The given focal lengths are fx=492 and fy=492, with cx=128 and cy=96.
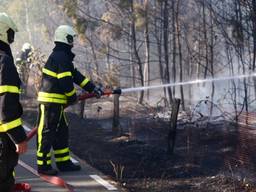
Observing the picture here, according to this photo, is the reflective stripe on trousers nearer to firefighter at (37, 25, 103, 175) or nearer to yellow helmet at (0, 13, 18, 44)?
firefighter at (37, 25, 103, 175)

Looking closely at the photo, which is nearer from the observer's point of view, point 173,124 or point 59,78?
point 59,78

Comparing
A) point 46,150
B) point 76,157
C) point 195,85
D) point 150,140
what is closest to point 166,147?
point 150,140

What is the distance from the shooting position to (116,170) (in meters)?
6.69

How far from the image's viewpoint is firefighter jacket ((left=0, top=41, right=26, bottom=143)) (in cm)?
414

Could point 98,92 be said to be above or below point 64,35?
below

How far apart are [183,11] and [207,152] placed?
8.93 m

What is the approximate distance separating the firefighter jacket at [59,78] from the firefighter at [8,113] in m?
1.91

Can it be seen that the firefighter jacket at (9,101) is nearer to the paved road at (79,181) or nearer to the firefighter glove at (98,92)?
the paved road at (79,181)

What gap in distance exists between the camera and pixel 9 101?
13.6 feet

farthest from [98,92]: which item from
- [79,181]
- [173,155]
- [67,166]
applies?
[173,155]

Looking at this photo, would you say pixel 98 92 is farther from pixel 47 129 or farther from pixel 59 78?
pixel 47 129

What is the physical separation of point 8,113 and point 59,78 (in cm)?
225

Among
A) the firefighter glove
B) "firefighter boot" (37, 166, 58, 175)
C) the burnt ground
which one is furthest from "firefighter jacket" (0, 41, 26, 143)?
the firefighter glove

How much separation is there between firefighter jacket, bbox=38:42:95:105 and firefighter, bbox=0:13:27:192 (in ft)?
6.27
